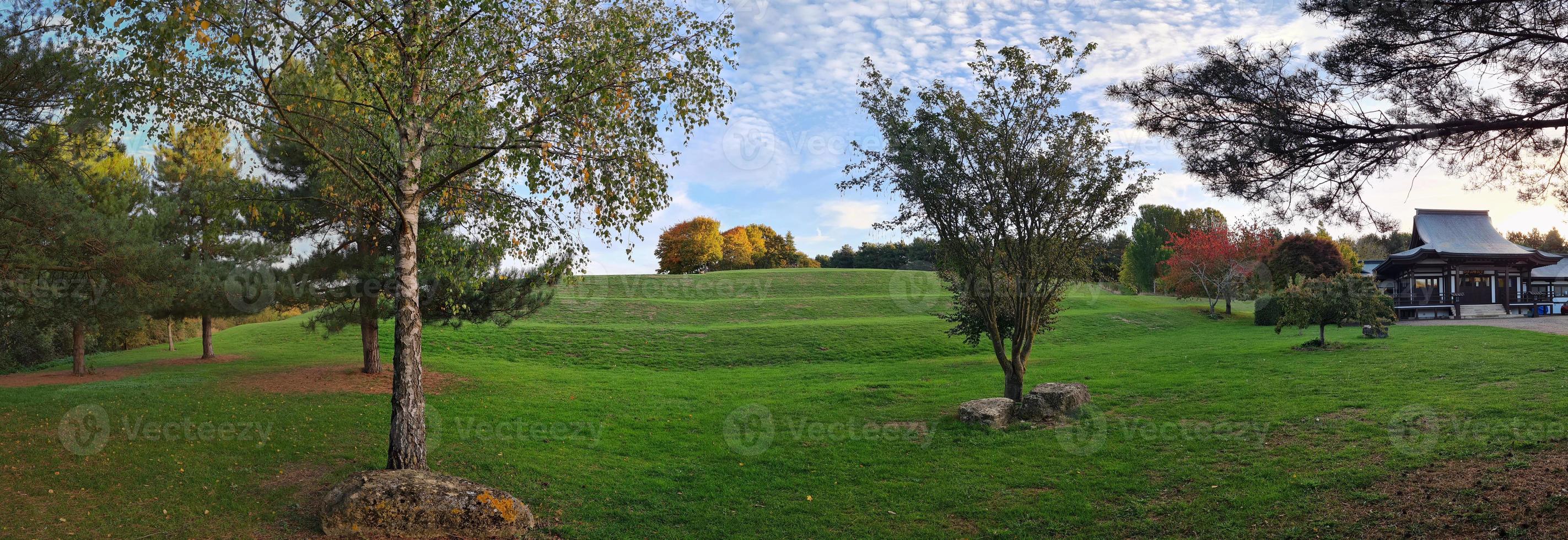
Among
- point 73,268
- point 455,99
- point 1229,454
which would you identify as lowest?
point 1229,454

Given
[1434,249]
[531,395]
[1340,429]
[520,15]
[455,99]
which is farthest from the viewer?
[1434,249]

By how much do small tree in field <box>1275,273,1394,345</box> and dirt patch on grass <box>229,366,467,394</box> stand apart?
24960 mm

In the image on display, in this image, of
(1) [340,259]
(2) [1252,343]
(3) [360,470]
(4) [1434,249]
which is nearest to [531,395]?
(1) [340,259]

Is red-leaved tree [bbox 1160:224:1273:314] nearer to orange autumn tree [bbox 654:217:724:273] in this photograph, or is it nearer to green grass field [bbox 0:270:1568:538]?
green grass field [bbox 0:270:1568:538]

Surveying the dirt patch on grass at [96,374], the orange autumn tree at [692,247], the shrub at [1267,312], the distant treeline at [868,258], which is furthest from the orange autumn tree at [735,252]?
the dirt patch on grass at [96,374]

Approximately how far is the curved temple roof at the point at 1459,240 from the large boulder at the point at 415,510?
150ft

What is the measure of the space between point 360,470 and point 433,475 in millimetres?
2150

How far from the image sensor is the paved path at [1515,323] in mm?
26109

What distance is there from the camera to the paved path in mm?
26109

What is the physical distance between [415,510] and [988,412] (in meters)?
9.41

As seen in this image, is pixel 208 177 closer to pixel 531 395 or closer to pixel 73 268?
pixel 73 268

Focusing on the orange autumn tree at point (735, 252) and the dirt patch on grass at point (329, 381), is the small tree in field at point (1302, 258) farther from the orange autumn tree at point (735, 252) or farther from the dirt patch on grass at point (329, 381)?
the dirt patch on grass at point (329, 381)

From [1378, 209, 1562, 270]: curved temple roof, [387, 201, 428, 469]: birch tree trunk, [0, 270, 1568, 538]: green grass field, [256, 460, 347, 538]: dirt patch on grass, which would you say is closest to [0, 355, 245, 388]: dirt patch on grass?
[0, 270, 1568, 538]: green grass field

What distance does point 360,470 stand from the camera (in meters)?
10.2
